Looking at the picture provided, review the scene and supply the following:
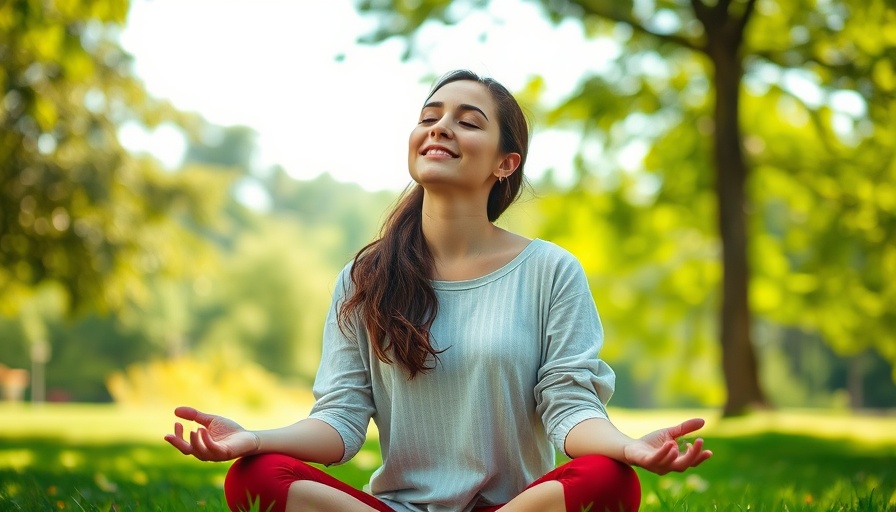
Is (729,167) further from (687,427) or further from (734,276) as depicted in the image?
(687,427)

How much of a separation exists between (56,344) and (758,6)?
34.7m

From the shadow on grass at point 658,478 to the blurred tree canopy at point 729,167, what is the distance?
3.29m

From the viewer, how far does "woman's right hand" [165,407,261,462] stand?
267 centimetres

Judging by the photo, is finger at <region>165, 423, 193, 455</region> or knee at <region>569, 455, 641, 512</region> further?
knee at <region>569, 455, 641, 512</region>

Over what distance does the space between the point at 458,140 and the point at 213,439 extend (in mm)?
1188

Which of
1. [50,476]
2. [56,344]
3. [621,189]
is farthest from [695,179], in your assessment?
[56,344]

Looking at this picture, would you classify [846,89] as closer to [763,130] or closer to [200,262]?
[763,130]

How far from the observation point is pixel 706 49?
1138 centimetres

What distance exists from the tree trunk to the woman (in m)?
9.00

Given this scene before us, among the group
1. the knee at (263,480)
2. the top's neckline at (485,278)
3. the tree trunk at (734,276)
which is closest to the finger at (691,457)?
the top's neckline at (485,278)

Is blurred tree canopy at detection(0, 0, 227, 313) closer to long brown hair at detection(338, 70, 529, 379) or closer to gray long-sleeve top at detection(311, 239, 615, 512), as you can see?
long brown hair at detection(338, 70, 529, 379)

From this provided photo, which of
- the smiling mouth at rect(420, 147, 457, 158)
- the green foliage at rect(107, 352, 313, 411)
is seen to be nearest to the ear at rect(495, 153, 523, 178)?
the smiling mouth at rect(420, 147, 457, 158)

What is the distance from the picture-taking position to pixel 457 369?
3072 millimetres

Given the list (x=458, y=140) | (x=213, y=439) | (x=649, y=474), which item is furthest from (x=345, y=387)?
(x=649, y=474)
